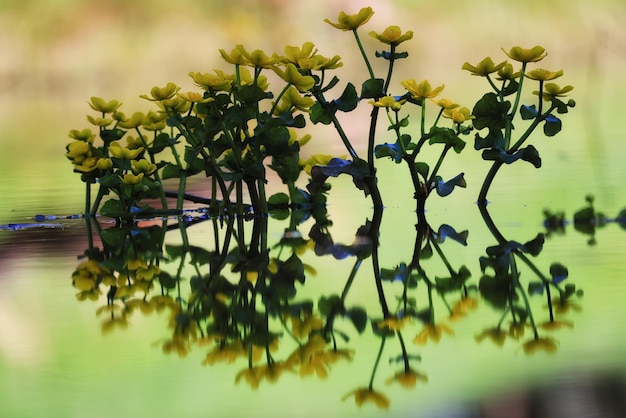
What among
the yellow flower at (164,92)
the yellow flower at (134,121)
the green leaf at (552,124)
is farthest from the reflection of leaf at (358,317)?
the yellow flower at (134,121)

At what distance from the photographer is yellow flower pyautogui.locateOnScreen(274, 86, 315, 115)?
3092 millimetres

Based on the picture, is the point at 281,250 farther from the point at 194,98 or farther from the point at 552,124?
the point at 552,124

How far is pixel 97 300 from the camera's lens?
6.17 feet

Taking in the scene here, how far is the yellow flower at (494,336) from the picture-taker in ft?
4.68

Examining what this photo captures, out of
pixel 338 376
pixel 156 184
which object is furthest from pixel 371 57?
pixel 338 376

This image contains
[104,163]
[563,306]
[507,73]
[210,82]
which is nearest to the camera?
[563,306]

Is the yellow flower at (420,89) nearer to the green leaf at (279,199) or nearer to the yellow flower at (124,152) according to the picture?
the green leaf at (279,199)

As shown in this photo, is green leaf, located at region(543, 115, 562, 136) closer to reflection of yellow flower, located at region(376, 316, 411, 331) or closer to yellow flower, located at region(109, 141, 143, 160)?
yellow flower, located at region(109, 141, 143, 160)

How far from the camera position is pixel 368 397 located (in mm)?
1171

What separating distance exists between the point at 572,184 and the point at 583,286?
208 cm

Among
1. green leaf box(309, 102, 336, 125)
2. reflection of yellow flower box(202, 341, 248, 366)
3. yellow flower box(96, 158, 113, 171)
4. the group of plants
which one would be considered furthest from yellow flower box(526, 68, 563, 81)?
reflection of yellow flower box(202, 341, 248, 366)

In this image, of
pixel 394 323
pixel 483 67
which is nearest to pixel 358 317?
pixel 394 323

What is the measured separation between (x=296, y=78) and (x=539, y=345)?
1.60m

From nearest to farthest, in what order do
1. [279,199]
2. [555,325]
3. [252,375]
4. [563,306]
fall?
1. [252,375]
2. [555,325]
3. [563,306]
4. [279,199]
